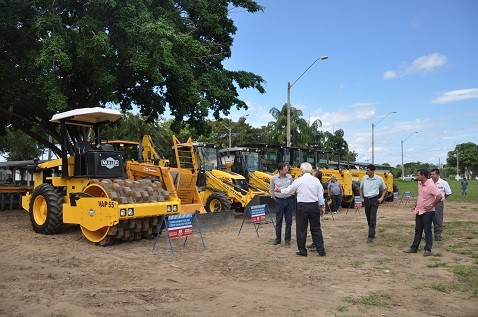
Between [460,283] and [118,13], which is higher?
[118,13]

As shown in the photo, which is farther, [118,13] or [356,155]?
[356,155]

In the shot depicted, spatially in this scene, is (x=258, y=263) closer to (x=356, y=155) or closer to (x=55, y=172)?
(x=55, y=172)

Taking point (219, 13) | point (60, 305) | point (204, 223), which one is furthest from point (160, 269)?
point (219, 13)

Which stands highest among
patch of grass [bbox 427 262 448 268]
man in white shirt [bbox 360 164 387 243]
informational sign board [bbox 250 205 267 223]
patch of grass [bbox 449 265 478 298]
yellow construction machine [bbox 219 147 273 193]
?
yellow construction machine [bbox 219 147 273 193]

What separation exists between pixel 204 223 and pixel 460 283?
22.9ft

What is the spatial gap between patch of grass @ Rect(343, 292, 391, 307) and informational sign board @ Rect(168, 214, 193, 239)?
4123 mm

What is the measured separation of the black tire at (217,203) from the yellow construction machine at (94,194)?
304 cm

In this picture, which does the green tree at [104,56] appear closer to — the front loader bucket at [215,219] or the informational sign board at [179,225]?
the front loader bucket at [215,219]

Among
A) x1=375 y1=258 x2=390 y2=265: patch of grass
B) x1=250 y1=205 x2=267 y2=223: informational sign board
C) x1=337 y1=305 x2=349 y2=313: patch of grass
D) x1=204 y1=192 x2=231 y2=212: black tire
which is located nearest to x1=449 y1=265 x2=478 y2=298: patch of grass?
x1=375 y1=258 x2=390 y2=265: patch of grass

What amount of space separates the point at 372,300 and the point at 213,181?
10.6 metres

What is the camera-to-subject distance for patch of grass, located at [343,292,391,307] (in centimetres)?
578

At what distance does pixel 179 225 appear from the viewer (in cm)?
928

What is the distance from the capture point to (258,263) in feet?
26.9

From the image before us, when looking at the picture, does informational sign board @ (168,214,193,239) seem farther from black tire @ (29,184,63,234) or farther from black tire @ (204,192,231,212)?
black tire @ (204,192,231,212)
